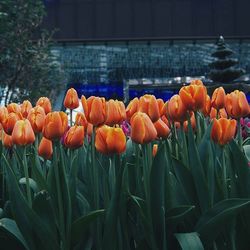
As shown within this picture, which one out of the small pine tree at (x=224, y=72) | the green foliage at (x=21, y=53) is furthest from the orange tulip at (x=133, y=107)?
the small pine tree at (x=224, y=72)

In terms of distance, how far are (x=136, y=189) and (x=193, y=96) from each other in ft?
1.35

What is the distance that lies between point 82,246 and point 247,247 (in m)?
0.59

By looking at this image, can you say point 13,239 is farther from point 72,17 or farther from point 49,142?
point 72,17

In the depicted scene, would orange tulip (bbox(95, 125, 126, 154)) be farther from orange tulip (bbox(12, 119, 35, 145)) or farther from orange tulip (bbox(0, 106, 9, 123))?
orange tulip (bbox(0, 106, 9, 123))

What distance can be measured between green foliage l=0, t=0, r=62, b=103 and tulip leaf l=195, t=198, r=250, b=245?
10.2m

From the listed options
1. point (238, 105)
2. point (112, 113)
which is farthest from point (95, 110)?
point (238, 105)

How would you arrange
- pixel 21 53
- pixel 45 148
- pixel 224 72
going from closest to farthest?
pixel 45 148 < pixel 21 53 < pixel 224 72

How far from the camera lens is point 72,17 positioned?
3516 centimetres

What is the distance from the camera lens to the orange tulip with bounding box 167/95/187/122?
2.10 meters

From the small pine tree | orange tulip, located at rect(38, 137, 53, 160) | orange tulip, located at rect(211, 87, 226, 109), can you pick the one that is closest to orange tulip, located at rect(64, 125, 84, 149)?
orange tulip, located at rect(38, 137, 53, 160)

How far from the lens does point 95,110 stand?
6.54 feet

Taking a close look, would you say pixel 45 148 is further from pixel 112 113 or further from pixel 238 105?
pixel 238 105

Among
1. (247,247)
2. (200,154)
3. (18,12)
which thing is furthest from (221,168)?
(18,12)

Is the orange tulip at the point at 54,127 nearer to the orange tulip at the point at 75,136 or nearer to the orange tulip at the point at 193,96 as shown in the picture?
the orange tulip at the point at 75,136
